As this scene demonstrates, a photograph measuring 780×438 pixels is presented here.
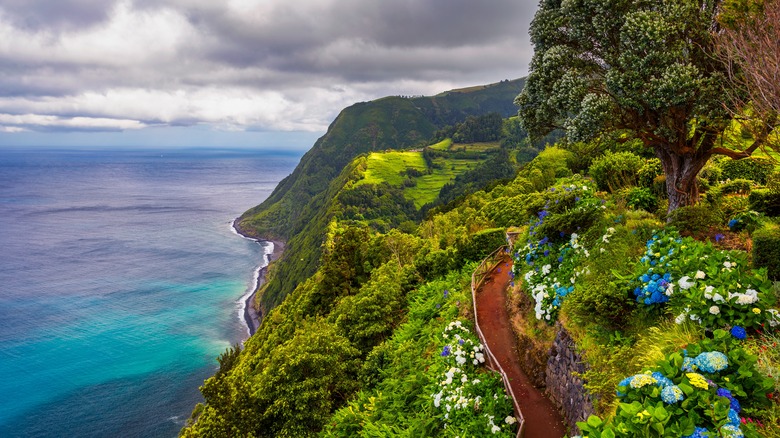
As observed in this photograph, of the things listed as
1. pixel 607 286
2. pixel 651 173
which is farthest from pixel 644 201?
pixel 607 286

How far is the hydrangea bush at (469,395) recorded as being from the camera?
444 inches

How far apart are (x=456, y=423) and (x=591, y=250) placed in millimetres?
6762

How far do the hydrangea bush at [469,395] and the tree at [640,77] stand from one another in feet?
25.3

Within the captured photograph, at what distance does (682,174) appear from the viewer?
13.6m

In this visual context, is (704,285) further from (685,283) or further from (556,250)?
(556,250)

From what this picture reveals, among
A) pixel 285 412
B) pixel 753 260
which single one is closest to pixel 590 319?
pixel 753 260

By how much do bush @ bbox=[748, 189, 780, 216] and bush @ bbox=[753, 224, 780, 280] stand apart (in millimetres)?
4313

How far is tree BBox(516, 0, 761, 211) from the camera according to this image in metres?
11.3

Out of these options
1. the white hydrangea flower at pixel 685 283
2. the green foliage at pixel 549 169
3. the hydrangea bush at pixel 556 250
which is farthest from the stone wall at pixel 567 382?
the green foliage at pixel 549 169

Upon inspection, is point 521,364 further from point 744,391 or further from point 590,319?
point 744,391

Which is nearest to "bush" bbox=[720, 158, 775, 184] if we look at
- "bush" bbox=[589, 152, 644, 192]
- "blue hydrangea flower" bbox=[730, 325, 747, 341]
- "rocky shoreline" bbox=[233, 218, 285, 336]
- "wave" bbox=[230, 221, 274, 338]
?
"bush" bbox=[589, 152, 644, 192]

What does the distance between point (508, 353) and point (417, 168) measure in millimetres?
159863

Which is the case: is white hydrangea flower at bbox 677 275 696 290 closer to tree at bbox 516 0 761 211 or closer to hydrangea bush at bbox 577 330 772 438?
hydrangea bush at bbox 577 330 772 438

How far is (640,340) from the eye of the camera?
9.23m
